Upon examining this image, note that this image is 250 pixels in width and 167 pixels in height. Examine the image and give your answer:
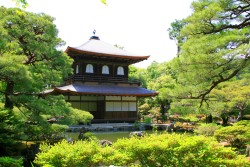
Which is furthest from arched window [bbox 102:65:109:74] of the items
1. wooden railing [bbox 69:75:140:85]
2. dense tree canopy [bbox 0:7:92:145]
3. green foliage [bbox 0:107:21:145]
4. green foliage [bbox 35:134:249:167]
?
green foliage [bbox 35:134:249:167]

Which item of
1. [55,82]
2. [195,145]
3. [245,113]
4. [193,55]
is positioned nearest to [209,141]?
[195,145]

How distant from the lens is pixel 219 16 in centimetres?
748

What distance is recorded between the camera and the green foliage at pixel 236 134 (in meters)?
9.00

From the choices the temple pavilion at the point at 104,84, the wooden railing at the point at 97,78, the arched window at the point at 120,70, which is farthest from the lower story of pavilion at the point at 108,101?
the arched window at the point at 120,70

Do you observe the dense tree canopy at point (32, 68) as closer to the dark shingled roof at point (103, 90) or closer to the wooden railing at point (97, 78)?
the dark shingled roof at point (103, 90)

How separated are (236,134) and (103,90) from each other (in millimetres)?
13396

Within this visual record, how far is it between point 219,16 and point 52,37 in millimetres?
5995

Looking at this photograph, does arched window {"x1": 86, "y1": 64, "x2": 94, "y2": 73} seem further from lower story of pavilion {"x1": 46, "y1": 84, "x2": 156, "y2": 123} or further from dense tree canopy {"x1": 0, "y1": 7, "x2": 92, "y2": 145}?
dense tree canopy {"x1": 0, "y1": 7, "x2": 92, "y2": 145}

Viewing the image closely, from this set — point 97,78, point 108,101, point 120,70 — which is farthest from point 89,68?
point 108,101

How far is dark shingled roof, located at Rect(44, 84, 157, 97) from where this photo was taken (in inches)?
780

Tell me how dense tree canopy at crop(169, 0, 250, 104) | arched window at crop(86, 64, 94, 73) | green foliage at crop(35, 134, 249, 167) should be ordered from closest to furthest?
green foliage at crop(35, 134, 249, 167) < dense tree canopy at crop(169, 0, 250, 104) < arched window at crop(86, 64, 94, 73)

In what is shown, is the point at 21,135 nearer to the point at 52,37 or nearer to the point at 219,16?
the point at 52,37

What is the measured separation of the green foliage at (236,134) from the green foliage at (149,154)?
10.9 ft

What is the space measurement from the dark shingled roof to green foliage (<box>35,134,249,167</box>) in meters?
14.0
